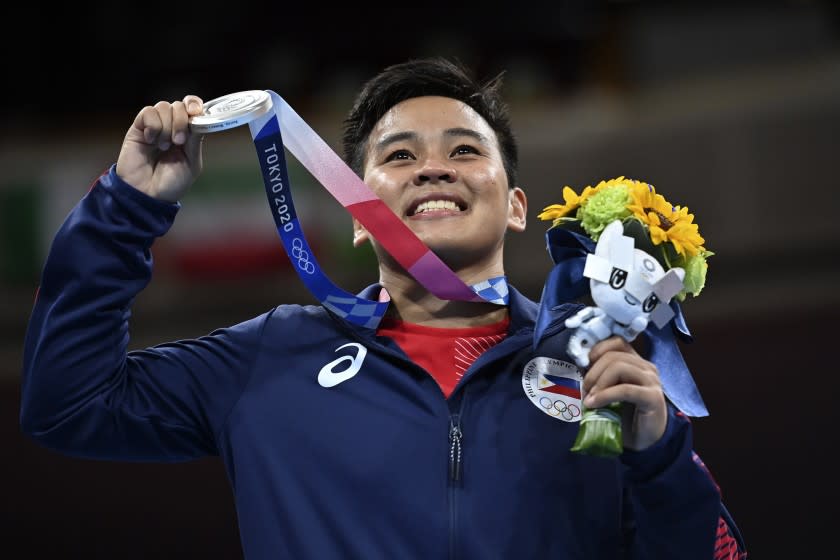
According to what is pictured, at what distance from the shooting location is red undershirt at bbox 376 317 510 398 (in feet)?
6.53

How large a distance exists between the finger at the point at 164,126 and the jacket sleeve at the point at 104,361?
9cm

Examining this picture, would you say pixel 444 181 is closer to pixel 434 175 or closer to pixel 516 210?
pixel 434 175

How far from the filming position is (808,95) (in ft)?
17.1

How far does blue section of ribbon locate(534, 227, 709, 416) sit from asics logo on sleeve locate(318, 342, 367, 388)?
0.33 metres

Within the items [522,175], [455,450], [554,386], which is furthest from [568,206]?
[522,175]

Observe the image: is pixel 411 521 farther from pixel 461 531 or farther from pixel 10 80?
pixel 10 80

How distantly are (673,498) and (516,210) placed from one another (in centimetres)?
84

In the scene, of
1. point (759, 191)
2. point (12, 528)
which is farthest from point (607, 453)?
point (759, 191)

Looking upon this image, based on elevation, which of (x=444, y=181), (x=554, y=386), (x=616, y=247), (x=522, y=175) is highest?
(x=522, y=175)

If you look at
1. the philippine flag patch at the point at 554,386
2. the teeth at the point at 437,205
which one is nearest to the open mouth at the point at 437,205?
the teeth at the point at 437,205

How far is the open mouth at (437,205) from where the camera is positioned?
2.07 meters

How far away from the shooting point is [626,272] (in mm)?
1624

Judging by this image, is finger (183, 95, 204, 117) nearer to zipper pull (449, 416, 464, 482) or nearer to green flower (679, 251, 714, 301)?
zipper pull (449, 416, 464, 482)

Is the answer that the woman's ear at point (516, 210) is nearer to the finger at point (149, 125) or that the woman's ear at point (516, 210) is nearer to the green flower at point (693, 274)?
the green flower at point (693, 274)
